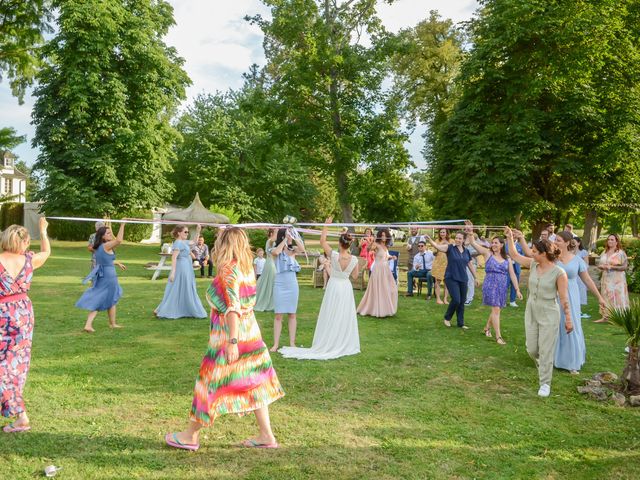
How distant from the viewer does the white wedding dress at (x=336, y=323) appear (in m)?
8.53

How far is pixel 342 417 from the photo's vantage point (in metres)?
5.72

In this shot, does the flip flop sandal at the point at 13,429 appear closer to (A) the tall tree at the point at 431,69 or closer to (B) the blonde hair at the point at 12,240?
(B) the blonde hair at the point at 12,240

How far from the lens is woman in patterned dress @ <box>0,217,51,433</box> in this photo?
508 cm

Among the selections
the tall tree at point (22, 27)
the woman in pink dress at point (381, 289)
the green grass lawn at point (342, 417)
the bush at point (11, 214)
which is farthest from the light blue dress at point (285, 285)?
the bush at point (11, 214)

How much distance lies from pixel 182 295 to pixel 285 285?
12.5 feet

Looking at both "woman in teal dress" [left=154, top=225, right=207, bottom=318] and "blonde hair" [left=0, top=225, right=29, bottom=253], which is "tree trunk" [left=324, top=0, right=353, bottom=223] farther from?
"blonde hair" [left=0, top=225, right=29, bottom=253]

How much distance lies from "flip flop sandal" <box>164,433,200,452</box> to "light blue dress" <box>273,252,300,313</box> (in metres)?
4.03

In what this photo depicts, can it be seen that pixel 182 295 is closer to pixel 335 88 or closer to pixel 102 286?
pixel 102 286

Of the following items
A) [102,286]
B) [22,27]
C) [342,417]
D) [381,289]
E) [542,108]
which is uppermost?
[22,27]

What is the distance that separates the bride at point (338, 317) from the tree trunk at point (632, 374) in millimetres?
3900

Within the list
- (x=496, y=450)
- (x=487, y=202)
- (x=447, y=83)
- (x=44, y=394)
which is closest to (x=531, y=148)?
(x=487, y=202)

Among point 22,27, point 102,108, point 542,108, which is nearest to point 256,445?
point 22,27

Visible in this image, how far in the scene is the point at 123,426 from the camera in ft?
17.4

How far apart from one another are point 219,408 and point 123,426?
4.61ft
